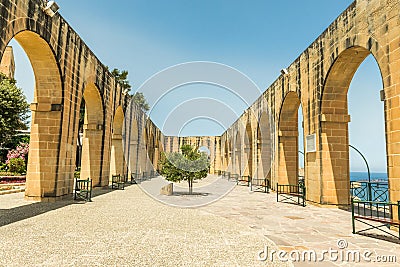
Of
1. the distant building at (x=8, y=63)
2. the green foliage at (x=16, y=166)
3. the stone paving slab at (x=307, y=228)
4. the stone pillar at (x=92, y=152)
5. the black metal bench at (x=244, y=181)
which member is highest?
the distant building at (x=8, y=63)

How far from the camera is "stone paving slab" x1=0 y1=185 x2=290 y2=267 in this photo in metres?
3.61

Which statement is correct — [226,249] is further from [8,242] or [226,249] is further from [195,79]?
[195,79]

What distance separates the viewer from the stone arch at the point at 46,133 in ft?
27.5

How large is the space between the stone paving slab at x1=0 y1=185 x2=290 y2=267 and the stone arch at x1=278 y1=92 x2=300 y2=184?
253 inches

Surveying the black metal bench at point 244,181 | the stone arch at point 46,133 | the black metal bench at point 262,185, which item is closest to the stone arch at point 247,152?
the black metal bench at point 244,181

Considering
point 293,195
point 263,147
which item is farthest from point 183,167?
point 263,147

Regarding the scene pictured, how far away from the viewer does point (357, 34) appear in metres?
6.90

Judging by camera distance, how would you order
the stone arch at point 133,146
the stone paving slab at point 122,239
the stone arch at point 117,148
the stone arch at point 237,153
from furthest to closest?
the stone arch at point 237,153 < the stone arch at point 133,146 < the stone arch at point 117,148 < the stone paving slab at point 122,239

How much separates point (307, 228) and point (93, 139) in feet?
33.8

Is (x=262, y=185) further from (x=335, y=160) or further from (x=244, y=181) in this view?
(x=335, y=160)

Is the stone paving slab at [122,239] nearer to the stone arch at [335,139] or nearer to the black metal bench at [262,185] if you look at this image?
the stone arch at [335,139]

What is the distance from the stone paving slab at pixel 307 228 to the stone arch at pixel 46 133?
4839 millimetres

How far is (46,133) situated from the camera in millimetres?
8609

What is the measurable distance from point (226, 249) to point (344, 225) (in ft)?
11.0
